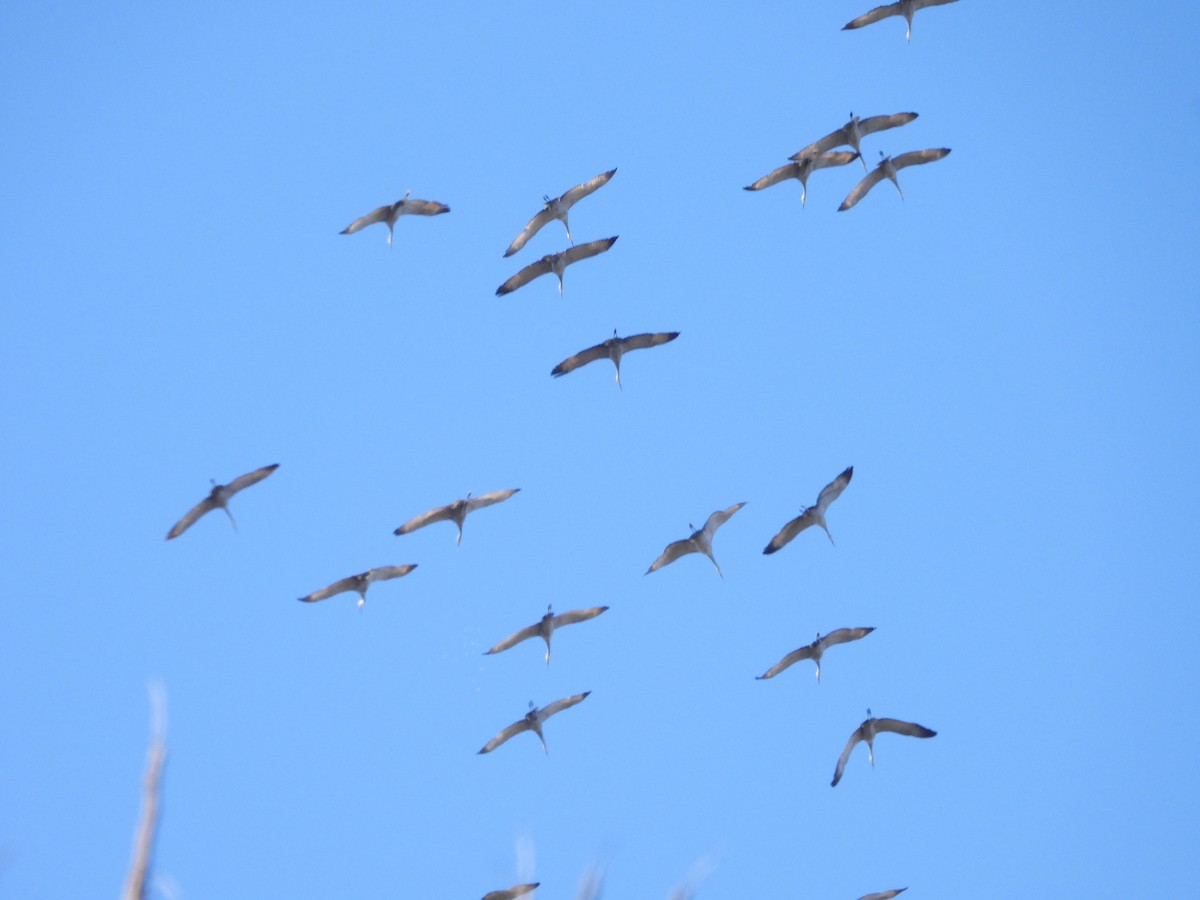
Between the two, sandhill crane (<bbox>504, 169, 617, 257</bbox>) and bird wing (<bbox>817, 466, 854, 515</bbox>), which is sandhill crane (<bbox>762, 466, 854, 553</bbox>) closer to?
bird wing (<bbox>817, 466, 854, 515</bbox>)

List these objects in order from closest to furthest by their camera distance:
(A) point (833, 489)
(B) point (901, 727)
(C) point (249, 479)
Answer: (C) point (249, 479) → (A) point (833, 489) → (B) point (901, 727)

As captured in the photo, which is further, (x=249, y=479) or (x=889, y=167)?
(x=889, y=167)

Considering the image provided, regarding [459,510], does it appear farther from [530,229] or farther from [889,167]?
[889,167]

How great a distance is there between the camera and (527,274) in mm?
33156

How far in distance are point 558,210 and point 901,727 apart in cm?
1368

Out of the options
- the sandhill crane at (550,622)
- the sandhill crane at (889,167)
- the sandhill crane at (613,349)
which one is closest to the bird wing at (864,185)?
the sandhill crane at (889,167)

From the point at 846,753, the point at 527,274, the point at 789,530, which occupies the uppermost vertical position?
the point at 527,274

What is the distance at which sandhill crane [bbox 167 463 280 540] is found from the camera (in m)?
30.5

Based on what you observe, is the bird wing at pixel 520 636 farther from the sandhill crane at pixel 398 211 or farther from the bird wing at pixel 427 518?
the sandhill crane at pixel 398 211

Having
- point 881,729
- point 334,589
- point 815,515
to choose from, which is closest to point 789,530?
point 815,515

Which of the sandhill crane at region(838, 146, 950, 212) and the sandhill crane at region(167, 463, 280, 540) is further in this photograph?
the sandhill crane at region(838, 146, 950, 212)

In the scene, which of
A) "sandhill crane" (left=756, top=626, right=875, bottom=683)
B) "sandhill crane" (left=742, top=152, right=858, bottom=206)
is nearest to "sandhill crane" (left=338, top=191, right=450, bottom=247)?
"sandhill crane" (left=742, top=152, right=858, bottom=206)

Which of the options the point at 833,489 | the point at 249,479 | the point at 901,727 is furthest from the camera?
the point at 901,727

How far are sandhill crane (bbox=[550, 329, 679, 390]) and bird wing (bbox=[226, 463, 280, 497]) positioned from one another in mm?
6404
